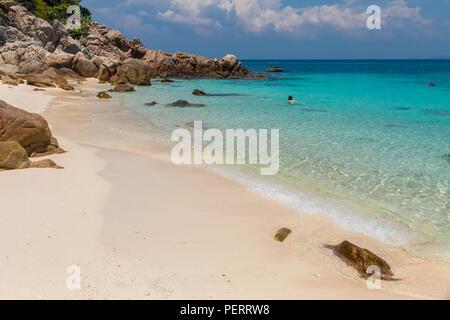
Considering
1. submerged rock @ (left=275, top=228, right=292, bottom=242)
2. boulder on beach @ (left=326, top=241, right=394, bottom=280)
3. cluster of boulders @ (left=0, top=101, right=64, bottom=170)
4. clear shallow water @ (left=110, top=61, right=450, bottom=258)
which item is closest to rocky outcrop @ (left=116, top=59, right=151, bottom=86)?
clear shallow water @ (left=110, top=61, right=450, bottom=258)

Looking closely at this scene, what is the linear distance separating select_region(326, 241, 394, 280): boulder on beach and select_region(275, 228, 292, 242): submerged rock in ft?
2.84

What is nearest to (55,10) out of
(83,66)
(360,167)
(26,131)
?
(83,66)

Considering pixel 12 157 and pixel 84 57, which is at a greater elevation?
pixel 84 57

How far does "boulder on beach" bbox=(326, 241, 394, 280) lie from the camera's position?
15.4 ft

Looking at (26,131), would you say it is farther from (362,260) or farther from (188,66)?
(188,66)

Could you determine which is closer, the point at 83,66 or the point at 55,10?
the point at 83,66

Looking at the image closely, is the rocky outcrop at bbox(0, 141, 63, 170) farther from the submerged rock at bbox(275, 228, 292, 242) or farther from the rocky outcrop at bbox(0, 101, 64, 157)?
the submerged rock at bbox(275, 228, 292, 242)

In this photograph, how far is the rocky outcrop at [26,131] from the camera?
29.4 ft

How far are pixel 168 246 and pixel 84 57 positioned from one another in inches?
1676

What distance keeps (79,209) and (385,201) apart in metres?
6.09

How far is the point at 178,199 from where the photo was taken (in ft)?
22.8

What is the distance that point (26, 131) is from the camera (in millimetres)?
9070

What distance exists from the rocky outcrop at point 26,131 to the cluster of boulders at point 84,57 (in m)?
18.8

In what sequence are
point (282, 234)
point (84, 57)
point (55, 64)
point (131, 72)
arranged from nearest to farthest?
point (282, 234) → point (55, 64) → point (131, 72) → point (84, 57)
